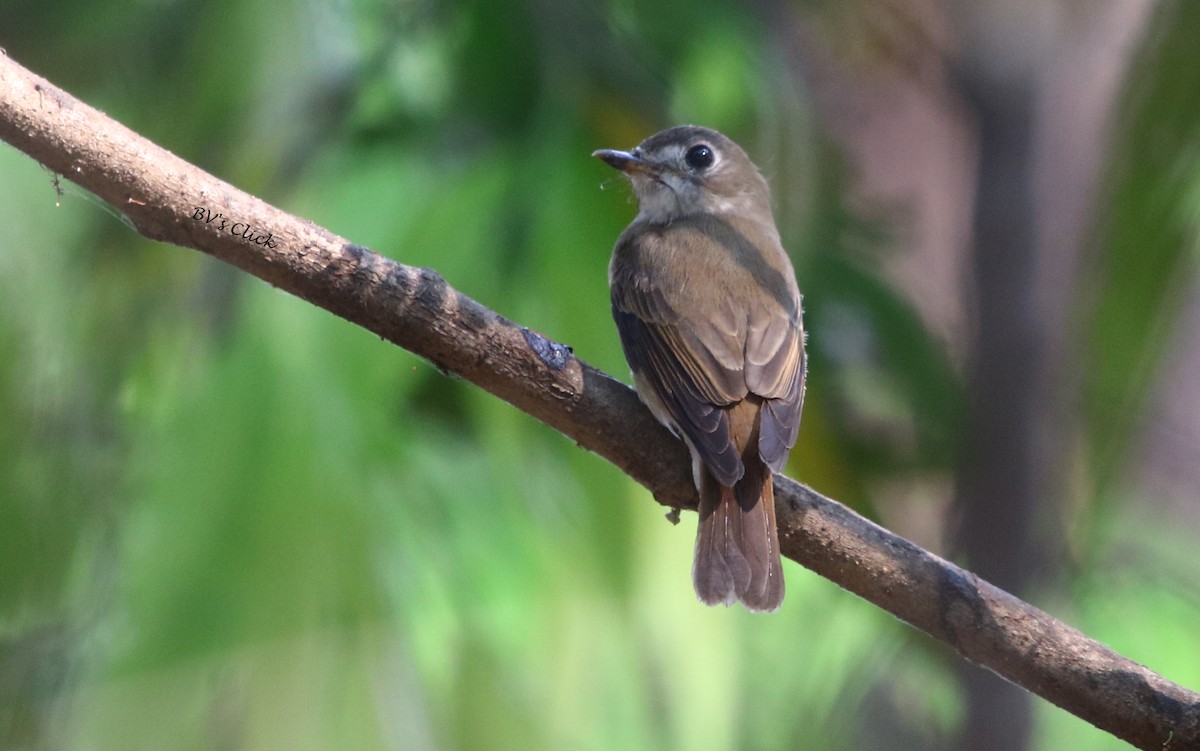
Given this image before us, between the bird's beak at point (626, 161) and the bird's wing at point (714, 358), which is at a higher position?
the bird's beak at point (626, 161)

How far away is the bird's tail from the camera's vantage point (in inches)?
105

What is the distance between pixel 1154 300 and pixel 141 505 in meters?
2.63

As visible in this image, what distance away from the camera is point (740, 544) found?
271 centimetres

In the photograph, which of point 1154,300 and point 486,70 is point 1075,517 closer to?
point 1154,300

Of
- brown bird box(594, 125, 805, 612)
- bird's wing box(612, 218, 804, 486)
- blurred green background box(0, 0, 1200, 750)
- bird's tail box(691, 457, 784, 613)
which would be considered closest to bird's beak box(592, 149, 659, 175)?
brown bird box(594, 125, 805, 612)

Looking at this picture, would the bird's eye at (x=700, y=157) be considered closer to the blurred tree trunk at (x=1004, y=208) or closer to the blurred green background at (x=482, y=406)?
the blurred green background at (x=482, y=406)

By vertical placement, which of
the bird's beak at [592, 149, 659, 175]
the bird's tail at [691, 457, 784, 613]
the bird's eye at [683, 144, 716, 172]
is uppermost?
the bird's eye at [683, 144, 716, 172]

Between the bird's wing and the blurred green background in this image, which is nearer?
the bird's wing

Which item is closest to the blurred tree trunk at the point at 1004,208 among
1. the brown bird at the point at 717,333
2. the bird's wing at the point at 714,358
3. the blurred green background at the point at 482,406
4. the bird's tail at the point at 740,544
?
the blurred green background at the point at 482,406

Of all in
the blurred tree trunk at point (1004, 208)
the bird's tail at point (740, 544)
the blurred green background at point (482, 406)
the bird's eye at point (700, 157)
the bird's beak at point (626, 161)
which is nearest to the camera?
the bird's tail at point (740, 544)

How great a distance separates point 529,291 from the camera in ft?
11.9

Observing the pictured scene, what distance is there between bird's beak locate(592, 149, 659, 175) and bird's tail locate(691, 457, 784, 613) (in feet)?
3.66

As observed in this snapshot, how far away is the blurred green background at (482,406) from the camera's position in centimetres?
328

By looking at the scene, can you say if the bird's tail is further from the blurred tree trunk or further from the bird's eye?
the blurred tree trunk
